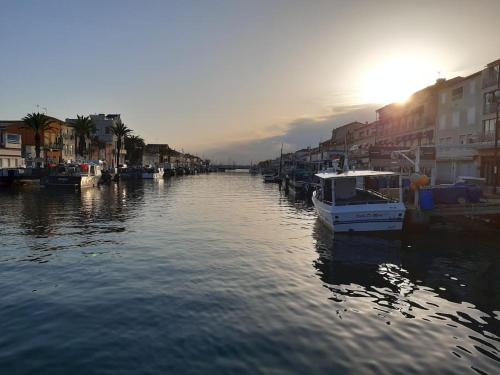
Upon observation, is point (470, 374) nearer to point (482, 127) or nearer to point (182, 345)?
point (182, 345)

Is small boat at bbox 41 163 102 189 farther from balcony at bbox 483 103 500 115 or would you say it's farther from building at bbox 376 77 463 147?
balcony at bbox 483 103 500 115

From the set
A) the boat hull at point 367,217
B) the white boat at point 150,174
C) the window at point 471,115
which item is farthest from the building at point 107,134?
the boat hull at point 367,217

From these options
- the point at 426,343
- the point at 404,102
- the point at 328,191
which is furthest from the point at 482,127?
the point at 426,343

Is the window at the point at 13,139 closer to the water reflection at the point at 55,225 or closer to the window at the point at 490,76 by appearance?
the water reflection at the point at 55,225

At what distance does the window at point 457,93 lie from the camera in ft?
174

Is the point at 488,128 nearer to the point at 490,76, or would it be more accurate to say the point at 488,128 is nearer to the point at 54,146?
the point at 490,76

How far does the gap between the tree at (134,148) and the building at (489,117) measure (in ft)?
399

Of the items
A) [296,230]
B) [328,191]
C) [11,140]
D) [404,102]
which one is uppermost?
[404,102]

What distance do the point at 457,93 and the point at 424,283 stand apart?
159ft

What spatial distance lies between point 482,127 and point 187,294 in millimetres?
48038

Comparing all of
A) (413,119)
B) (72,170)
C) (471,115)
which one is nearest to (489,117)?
(471,115)

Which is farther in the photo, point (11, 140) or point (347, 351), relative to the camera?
point (11, 140)

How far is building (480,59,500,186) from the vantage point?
44.7 metres

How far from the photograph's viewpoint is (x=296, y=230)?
26.5 meters
